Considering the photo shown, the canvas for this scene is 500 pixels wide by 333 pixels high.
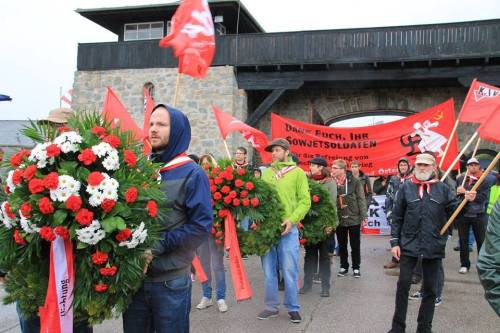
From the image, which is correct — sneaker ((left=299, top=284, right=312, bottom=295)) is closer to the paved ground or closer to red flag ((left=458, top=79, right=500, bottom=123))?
the paved ground

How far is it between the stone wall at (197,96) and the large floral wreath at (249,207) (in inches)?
494

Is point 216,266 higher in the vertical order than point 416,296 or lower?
higher

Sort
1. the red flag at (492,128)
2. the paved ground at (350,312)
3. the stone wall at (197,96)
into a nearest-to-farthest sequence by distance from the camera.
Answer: the paved ground at (350,312) < the red flag at (492,128) < the stone wall at (197,96)

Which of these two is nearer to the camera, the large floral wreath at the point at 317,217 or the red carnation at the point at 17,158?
the red carnation at the point at 17,158

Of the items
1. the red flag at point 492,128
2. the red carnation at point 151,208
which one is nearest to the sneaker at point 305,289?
the red flag at point 492,128

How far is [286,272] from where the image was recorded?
5.54 metres

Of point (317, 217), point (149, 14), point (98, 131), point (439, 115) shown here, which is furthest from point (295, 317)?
point (149, 14)

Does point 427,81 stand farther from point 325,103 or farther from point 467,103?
point 467,103

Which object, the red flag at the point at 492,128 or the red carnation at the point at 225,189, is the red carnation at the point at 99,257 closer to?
the red carnation at the point at 225,189

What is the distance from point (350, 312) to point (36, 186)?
441 cm

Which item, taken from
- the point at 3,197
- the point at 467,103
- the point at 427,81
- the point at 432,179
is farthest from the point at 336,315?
the point at 427,81

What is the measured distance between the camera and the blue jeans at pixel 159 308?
292cm

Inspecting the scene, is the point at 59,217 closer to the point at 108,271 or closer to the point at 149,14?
the point at 108,271

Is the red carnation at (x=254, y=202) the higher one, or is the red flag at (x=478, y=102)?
the red flag at (x=478, y=102)
